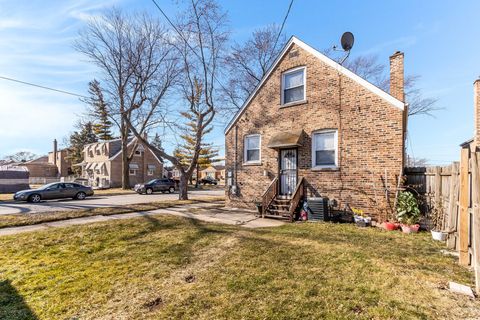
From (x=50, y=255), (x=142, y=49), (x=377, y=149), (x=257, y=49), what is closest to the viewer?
(x=50, y=255)

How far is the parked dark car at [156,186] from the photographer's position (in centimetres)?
2532

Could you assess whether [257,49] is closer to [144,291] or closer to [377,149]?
[377,149]

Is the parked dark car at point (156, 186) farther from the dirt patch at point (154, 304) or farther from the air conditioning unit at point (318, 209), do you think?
the dirt patch at point (154, 304)

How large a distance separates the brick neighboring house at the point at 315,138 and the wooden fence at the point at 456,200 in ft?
2.89

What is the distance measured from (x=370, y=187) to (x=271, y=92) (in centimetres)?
629

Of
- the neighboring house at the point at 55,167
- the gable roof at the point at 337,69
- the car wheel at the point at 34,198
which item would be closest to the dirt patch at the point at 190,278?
the gable roof at the point at 337,69

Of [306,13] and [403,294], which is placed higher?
[306,13]

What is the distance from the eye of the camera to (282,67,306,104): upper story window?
11.2 metres

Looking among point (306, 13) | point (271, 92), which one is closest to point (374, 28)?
point (306, 13)

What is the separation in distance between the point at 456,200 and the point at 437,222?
85.4 inches

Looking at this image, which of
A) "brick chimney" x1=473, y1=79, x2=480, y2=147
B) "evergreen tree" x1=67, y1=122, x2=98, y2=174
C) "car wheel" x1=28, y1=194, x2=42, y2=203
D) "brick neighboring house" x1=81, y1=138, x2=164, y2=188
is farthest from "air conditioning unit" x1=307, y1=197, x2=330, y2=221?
"evergreen tree" x1=67, y1=122, x2=98, y2=174

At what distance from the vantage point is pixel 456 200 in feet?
17.9

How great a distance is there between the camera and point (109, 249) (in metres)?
6.17

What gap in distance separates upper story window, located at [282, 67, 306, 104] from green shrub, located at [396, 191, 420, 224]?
5606 mm
